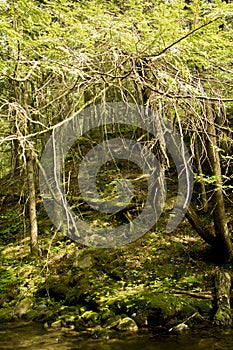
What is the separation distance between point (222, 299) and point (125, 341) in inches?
76.3

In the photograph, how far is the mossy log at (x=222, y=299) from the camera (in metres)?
6.15

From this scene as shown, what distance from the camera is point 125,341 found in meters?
5.72

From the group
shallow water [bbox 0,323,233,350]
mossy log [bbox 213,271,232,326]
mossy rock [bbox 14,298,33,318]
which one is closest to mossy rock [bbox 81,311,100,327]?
shallow water [bbox 0,323,233,350]

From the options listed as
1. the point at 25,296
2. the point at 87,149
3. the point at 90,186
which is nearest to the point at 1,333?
the point at 25,296

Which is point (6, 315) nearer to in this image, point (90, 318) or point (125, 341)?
point (90, 318)

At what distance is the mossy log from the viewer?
6.15 metres

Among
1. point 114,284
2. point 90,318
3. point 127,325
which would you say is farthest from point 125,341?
point 114,284

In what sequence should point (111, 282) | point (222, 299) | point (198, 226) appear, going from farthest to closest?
point (111, 282) → point (198, 226) → point (222, 299)

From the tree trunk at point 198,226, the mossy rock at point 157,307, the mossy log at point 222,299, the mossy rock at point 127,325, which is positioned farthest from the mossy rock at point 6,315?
the tree trunk at point 198,226

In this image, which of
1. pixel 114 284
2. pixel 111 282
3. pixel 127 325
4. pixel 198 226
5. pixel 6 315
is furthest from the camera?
pixel 111 282

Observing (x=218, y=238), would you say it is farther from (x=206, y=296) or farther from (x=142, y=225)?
(x=142, y=225)

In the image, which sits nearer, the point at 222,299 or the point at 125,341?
the point at 125,341

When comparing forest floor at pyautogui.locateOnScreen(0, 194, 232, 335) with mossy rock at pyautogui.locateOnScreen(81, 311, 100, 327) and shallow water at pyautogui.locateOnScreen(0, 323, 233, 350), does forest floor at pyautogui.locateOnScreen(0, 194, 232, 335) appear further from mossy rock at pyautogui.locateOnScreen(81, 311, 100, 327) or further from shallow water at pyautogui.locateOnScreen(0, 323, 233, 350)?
shallow water at pyautogui.locateOnScreen(0, 323, 233, 350)

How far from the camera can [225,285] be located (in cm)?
693
